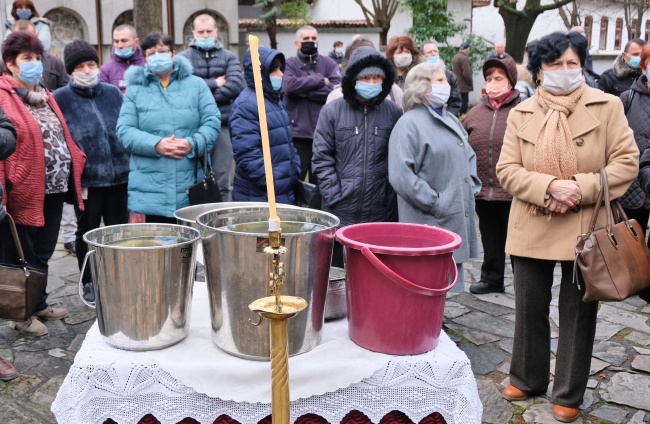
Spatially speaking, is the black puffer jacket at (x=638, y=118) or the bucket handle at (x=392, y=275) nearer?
the bucket handle at (x=392, y=275)

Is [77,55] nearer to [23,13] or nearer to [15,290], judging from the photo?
[15,290]

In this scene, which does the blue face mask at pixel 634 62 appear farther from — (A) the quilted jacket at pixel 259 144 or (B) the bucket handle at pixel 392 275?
(B) the bucket handle at pixel 392 275

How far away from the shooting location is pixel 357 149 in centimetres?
445

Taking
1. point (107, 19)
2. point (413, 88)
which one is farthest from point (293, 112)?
point (107, 19)

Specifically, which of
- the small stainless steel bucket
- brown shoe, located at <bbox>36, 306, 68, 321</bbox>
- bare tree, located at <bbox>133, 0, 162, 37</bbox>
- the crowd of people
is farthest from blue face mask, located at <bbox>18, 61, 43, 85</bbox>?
bare tree, located at <bbox>133, 0, 162, 37</bbox>

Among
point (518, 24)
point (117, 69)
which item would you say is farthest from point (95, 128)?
point (518, 24)

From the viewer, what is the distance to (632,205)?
5.66 meters

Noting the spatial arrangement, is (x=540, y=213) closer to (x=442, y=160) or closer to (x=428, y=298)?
(x=442, y=160)

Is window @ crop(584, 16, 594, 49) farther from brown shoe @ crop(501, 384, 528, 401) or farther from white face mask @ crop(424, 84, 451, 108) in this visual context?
brown shoe @ crop(501, 384, 528, 401)

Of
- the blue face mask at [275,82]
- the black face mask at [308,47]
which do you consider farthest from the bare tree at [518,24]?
the blue face mask at [275,82]

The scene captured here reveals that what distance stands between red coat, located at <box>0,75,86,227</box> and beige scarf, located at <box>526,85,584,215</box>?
3.19 metres

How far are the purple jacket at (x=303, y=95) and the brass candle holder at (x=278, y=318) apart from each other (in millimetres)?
5730

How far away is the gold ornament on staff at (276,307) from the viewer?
167 cm

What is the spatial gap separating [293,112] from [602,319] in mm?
3797
